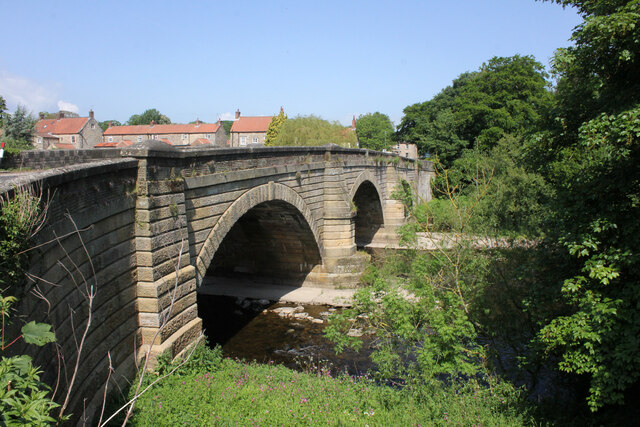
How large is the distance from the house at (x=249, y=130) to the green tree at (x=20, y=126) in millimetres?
40545

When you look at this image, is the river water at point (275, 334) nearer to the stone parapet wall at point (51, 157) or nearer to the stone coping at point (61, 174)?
the stone coping at point (61, 174)

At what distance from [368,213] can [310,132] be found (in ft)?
46.1

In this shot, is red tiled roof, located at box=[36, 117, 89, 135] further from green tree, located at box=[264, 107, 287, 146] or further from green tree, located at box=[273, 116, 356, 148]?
green tree, located at box=[273, 116, 356, 148]

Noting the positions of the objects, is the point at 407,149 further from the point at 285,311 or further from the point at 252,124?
the point at 285,311

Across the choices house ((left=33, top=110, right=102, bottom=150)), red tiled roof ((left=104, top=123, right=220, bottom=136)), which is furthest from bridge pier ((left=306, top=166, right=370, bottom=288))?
red tiled roof ((left=104, top=123, right=220, bottom=136))

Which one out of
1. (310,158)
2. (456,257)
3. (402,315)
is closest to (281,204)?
(310,158)

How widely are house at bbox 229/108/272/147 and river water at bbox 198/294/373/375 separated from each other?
1946 inches

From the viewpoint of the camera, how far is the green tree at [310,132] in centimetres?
4006

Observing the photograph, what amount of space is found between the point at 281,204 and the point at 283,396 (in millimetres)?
8183

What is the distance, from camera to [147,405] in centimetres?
646

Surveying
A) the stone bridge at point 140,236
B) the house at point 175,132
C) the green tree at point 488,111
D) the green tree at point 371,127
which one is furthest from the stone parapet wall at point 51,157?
the green tree at point 371,127

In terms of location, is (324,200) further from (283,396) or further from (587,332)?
(587,332)

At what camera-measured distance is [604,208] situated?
21.8 feet

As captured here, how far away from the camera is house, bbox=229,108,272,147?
64.5 meters
